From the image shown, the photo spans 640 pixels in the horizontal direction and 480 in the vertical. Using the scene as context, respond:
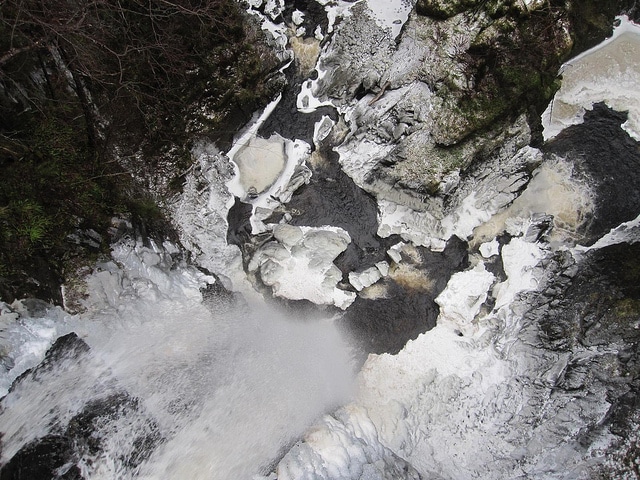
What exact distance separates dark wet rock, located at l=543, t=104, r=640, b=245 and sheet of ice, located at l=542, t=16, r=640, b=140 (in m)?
0.13

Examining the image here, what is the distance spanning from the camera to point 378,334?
6797mm

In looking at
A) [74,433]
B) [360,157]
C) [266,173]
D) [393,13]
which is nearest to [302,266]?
[266,173]

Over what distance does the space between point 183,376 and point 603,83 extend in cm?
737

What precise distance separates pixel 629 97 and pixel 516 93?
1864 mm

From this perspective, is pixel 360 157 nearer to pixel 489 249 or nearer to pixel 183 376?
pixel 489 249

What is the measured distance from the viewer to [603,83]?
6.66m

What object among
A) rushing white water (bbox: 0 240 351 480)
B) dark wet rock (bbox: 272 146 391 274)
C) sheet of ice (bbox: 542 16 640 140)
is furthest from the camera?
dark wet rock (bbox: 272 146 391 274)

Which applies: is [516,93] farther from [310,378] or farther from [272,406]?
[272,406]

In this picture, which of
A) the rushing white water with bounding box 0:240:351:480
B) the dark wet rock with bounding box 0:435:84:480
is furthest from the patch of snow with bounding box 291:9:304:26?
the dark wet rock with bounding box 0:435:84:480

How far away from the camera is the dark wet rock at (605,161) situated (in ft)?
21.3

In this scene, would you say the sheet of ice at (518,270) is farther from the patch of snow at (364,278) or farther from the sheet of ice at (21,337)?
the sheet of ice at (21,337)

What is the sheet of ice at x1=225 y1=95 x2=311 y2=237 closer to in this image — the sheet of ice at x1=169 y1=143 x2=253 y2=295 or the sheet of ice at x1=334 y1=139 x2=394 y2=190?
the sheet of ice at x1=169 y1=143 x2=253 y2=295

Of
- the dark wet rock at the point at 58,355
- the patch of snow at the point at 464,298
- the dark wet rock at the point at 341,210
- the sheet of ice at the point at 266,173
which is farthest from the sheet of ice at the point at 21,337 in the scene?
the patch of snow at the point at 464,298

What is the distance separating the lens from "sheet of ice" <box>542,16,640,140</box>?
660 cm
